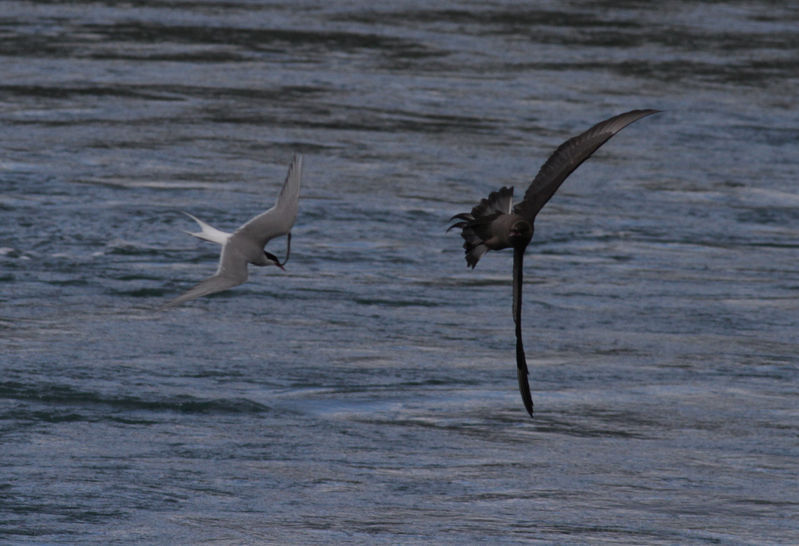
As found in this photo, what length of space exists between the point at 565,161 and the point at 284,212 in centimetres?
117

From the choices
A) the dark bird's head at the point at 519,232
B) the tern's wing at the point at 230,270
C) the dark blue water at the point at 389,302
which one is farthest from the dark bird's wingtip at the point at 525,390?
the tern's wing at the point at 230,270

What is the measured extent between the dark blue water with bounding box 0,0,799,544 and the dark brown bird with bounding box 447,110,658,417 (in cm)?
145

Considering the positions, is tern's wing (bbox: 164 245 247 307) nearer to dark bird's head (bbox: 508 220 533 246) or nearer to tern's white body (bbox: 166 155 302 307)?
tern's white body (bbox: 166 155 302 307)

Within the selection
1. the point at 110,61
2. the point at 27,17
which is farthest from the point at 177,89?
the point at 27,17

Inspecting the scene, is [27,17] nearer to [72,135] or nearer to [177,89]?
[177,89]

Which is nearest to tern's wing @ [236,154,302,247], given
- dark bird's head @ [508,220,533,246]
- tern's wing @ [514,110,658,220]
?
tern's wing @ [514,110,658,220]

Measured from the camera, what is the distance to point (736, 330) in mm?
9836

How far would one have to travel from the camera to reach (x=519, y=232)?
209 inches

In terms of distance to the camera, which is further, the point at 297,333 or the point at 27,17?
the point at 27,17

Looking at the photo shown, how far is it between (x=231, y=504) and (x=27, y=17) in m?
13.1

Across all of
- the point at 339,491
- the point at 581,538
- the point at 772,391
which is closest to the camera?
the point at 581,538

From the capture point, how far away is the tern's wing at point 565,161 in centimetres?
550

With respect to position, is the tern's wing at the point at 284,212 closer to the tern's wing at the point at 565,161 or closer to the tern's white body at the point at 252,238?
the tern's white body at the point at 252,238

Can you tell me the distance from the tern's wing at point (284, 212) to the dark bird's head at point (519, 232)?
120 centimetres
